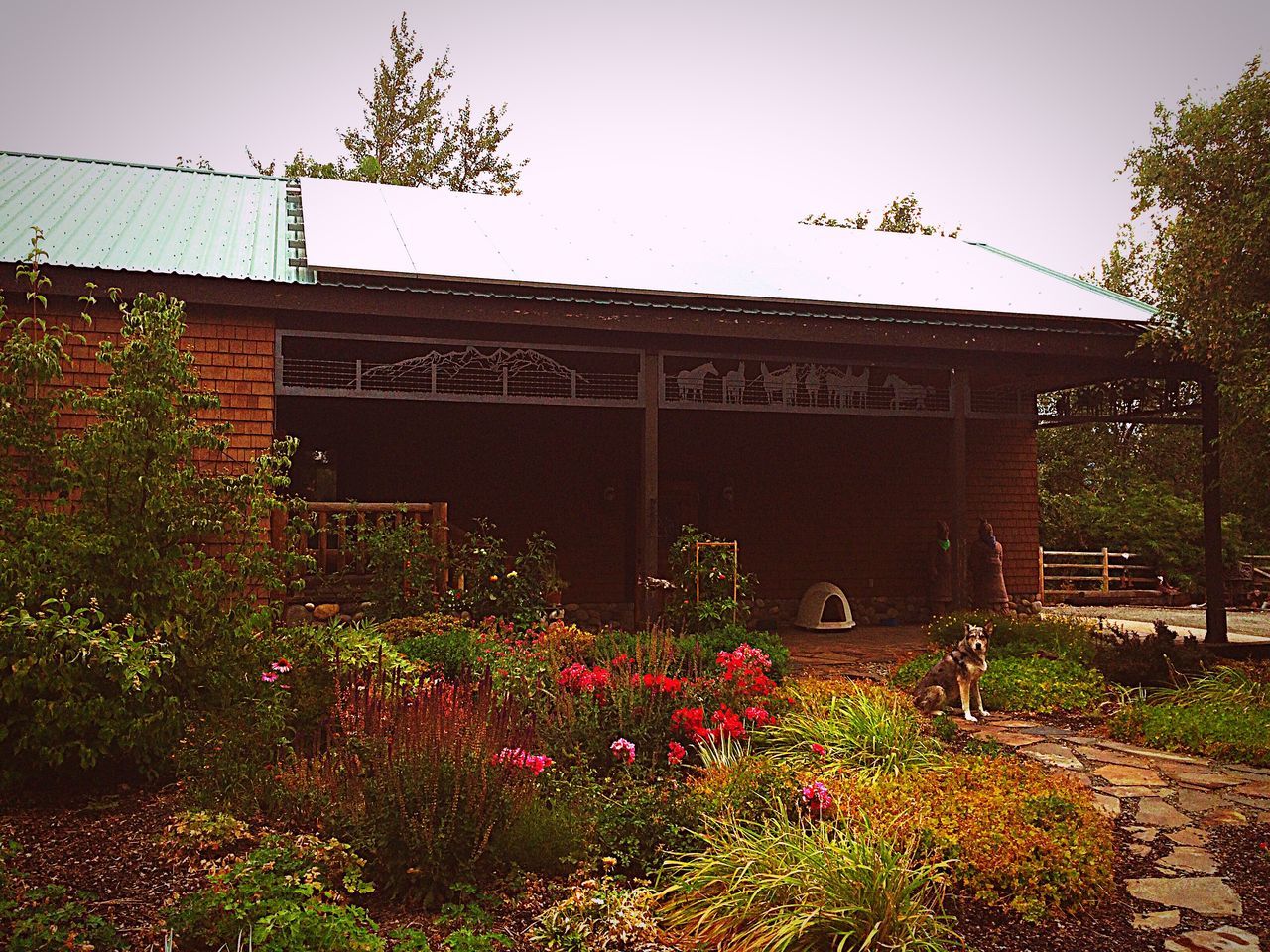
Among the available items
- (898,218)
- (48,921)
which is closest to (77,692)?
(48,921)

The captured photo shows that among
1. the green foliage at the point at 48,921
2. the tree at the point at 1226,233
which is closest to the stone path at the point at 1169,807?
the tree at the point at 1226,233

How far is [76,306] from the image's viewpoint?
29.6 ft

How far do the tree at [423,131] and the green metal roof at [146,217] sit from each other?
43.5 feet

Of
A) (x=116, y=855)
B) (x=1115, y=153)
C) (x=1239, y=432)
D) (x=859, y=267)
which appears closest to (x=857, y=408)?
(x=859, y=267)

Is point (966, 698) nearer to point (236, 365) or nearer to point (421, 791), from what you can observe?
point (421, 791)

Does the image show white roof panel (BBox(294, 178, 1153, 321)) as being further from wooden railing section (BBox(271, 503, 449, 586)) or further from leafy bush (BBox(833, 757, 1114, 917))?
leafy bush (BBox(833, 757, 1114, 917))

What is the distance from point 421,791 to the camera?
422 cm

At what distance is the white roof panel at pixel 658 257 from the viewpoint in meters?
10.3

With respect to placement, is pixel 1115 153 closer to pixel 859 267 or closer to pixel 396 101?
pixel 859 267

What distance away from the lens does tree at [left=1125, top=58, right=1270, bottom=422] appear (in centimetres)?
887

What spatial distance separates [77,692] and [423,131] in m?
24.6

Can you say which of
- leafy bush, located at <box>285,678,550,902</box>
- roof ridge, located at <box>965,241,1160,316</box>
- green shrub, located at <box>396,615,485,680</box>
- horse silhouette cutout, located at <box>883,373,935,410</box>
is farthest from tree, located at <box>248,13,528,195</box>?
leafy bush, located at <box>285,678,550,902</box>

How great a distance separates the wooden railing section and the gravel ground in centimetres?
1102

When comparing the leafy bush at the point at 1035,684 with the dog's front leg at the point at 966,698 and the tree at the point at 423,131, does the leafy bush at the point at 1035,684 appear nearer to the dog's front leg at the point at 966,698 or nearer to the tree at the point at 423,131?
the dog's front leg at the point at 966,698
